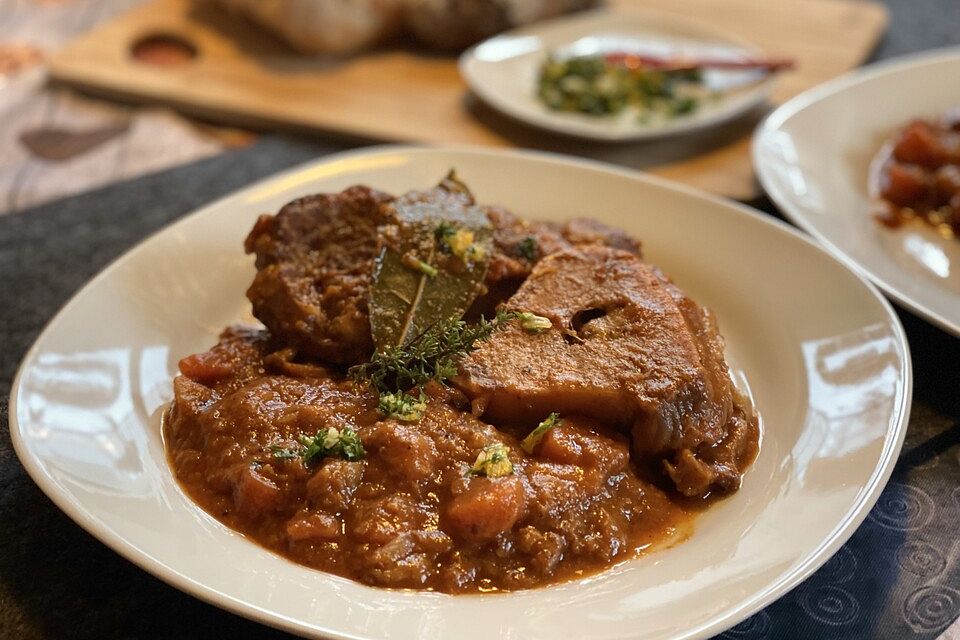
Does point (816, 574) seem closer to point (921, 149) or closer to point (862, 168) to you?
point (862, 168)

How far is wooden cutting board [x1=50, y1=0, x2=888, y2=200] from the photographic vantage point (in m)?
5.90

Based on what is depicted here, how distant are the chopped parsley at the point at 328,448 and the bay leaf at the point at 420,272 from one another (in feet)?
1.66

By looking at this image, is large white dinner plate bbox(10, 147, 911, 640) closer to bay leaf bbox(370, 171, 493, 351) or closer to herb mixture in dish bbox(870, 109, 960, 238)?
bay leaf bbox(370, 171, 493, 351)

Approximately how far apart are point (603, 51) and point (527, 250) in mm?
3371

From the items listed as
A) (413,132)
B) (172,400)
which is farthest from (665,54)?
(172,400)

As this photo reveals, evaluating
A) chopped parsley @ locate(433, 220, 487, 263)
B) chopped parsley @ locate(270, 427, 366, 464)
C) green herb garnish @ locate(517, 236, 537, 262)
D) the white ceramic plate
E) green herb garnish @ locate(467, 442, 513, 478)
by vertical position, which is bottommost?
the white ceramic plate

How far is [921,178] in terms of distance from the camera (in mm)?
5074

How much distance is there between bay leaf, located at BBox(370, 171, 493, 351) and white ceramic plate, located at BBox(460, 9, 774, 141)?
2084mm

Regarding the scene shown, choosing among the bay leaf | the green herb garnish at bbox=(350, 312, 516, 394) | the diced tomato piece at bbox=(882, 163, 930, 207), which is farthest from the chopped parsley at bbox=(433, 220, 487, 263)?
the diced tomato piece at bbox=(882, 163, 930, 207)

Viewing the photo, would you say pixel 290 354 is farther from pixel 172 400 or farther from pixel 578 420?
pixel 578 420

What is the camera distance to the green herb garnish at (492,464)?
9.53 feet

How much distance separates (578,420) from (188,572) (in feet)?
4.34

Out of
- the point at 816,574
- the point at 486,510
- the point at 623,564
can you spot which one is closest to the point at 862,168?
the point at 816,574

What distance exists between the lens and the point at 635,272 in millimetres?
3574
